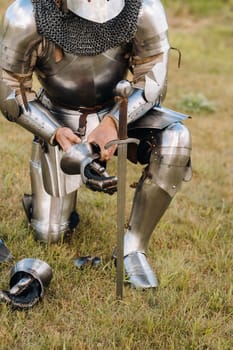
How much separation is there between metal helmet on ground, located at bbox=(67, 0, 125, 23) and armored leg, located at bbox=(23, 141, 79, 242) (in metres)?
1.02

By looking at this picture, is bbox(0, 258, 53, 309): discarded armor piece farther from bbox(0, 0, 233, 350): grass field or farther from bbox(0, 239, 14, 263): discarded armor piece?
bbox(0, 239, 14, 263): discarded armor piece

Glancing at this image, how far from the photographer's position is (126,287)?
3.55m

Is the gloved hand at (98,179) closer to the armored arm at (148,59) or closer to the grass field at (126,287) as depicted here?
the armored arm at (148,59)

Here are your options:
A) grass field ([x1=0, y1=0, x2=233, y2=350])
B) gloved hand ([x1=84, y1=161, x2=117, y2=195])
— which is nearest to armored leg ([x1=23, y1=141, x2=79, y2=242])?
grass field ([x1=0, y1=0, x2=233, y2=350])

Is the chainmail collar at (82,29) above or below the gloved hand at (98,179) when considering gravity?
above

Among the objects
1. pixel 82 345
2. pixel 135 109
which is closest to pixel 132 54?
pixel 135 109

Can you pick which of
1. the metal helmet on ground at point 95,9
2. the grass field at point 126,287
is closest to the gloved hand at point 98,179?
the grass field at point 126,287

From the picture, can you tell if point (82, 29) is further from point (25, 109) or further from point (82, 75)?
point (25, 109)

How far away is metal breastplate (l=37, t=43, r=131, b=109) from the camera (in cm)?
360

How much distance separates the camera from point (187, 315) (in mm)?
3221

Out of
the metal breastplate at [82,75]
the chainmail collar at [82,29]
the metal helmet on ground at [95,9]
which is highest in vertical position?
the metal helmet on ground at [95,9]

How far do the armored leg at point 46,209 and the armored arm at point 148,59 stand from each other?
0.76 metres

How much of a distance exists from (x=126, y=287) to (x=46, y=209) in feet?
2.70

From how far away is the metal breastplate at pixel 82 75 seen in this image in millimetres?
3604
